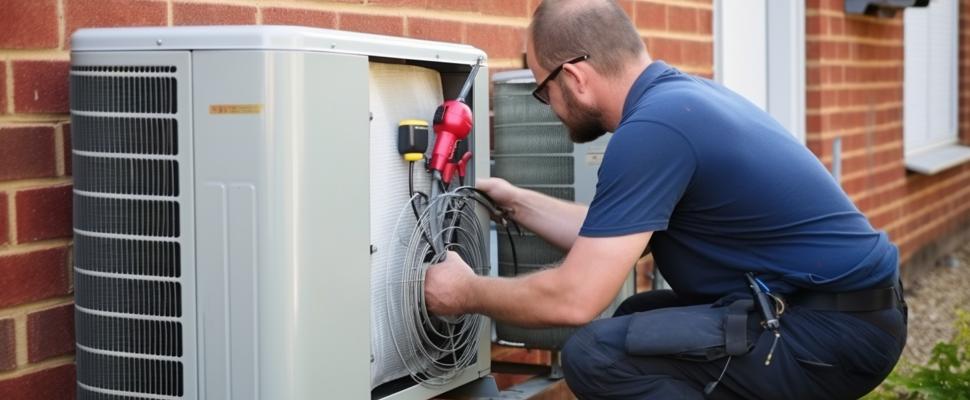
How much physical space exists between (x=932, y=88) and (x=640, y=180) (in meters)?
7.49

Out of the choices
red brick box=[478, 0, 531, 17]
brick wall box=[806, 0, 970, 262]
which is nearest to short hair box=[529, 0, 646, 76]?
red brick box=[478, 0, 531, 17]

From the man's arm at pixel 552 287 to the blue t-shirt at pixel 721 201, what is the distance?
5cm

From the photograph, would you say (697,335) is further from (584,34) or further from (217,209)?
(217,209)

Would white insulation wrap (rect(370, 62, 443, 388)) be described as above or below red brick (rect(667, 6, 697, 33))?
below

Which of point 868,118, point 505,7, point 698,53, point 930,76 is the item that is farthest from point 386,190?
point 930,76

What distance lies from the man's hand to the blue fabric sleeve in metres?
0.29

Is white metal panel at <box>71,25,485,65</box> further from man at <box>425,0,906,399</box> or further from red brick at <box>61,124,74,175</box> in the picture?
man at <box>425,0,906,399</box>

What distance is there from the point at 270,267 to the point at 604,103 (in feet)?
3.82

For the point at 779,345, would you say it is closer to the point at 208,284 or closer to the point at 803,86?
the point at 208,284

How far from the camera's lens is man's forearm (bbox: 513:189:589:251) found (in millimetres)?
3594

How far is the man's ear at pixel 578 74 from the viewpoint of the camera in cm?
323

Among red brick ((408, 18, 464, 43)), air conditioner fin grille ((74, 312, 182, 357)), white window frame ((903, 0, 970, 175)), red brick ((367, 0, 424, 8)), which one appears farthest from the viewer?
white window frame ((903, 0, 970, 175))

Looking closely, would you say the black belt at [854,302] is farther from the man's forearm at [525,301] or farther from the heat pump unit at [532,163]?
the heat pump unit at [532,163]

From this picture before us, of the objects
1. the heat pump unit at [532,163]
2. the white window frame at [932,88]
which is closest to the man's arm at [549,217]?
the heat pump unit at [532,163]
